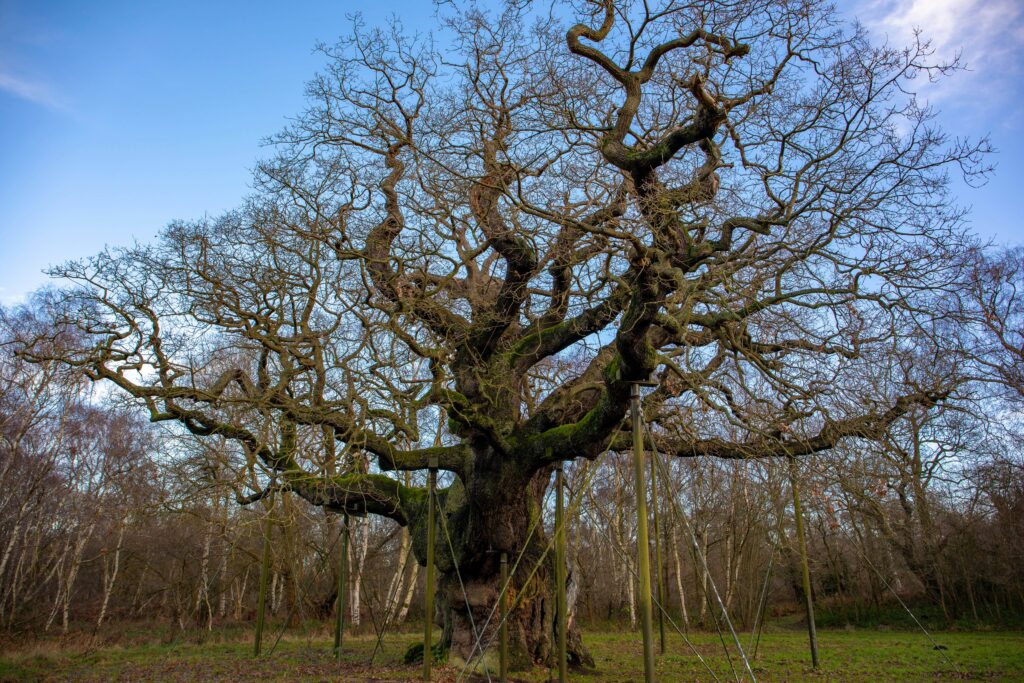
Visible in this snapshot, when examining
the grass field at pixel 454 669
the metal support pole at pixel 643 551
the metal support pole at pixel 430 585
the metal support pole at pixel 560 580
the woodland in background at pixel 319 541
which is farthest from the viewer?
the woodland in background at pixel 319 541

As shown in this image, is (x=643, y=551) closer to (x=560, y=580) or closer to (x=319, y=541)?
(x=560, y=580)

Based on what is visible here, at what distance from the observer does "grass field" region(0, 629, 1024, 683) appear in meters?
8.62

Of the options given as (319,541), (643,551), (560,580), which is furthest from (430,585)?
(319,541)

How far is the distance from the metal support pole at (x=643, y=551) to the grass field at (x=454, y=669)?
36.4 inches

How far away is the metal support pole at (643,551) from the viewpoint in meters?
5.68

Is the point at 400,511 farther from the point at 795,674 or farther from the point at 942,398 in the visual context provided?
the point at 942,398

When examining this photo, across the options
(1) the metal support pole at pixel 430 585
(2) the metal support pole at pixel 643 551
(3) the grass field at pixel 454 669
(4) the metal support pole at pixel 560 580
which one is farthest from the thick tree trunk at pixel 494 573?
(2) the metal support pole at pixel 643 551

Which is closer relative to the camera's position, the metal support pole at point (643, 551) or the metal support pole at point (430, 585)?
the metal support pole at point (643, 551)

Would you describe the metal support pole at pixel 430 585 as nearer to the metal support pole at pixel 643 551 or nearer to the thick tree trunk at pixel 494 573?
the thick tree trunk at pixel 494 573

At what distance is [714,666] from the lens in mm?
10320

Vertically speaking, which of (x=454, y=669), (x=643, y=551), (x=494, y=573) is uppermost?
(x=643, y=551)

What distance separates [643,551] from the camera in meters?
5.86

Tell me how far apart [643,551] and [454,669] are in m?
4.37

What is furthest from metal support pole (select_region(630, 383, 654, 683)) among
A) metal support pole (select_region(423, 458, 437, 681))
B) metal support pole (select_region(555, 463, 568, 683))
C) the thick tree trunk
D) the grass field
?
metal support pole (select_region(423, 458, 437, 681))
